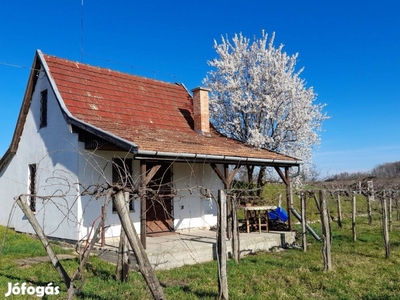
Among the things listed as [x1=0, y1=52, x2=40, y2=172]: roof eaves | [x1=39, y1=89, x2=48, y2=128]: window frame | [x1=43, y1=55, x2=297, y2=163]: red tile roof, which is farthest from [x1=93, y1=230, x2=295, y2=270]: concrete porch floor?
[x1=0, y1=52, x2=40, y2=172]: roof eaves

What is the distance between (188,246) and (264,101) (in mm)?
9192

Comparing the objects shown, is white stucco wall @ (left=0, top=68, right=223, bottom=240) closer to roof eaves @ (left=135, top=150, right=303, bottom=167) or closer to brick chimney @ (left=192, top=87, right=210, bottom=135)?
roof eaves @ (left=135, top=150, right=303, bottom=167)

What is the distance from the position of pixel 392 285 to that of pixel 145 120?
28.1 feet

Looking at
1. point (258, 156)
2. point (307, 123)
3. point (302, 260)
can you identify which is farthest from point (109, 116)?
point (307, 123)

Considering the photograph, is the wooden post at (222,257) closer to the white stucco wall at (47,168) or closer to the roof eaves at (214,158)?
the roof eaves at (214,158)

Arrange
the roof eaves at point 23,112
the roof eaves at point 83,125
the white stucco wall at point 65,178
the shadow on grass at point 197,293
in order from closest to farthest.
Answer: the shadow on grass at point 197,293
the roof eaves at point 83,125
the white stucco wall at point 65,178
the roof eaves at point 23,112

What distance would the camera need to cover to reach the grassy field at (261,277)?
5883mm

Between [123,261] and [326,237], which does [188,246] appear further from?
[326,237]

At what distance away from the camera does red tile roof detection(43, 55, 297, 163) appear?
10017 millimetres

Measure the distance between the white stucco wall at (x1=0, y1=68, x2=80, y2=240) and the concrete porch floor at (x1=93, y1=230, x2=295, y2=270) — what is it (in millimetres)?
1824

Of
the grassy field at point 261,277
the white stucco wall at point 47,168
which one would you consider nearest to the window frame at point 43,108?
the white stucco wall at point 47,168

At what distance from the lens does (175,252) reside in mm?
8359

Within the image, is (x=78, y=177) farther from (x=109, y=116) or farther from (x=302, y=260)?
(x=302, y=260)

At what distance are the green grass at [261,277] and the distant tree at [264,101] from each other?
7.49m
